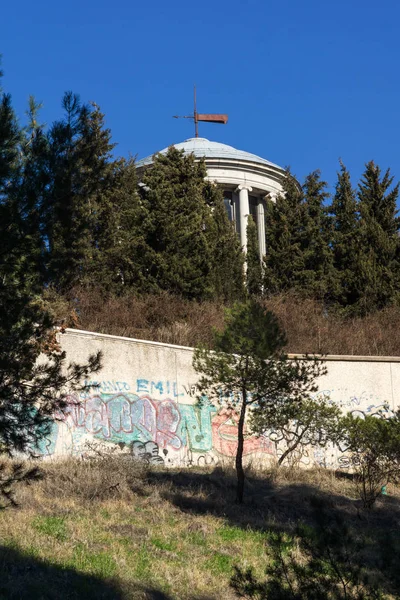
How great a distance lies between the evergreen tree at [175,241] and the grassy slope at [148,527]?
7763 millimetres

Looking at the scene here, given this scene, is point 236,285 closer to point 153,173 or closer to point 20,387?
point 153,173

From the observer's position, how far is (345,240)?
27703 mm

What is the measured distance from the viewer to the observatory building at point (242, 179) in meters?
33.5

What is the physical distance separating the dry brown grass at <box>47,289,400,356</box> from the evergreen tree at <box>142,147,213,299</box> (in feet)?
2.08

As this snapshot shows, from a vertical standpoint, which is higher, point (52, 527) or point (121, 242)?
point (121, 242)

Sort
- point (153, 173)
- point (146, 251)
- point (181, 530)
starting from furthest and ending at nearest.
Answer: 1. point (153, 173)
2. point (146, 251)
3. point (181, 530)

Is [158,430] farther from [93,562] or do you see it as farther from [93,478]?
[93,562]

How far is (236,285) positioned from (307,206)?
5.10m

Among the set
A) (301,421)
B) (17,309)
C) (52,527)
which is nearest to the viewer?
(17,309)

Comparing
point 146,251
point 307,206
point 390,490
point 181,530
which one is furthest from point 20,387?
point 307,206

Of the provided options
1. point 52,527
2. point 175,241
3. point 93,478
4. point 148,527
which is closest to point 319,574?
point 52,527

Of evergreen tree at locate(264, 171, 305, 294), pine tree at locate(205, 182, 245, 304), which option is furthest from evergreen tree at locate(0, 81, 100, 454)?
evergreen tree at locate(264, 171, 305, 294)

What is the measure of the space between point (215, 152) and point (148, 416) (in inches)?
782

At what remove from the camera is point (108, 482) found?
13.1 meters
